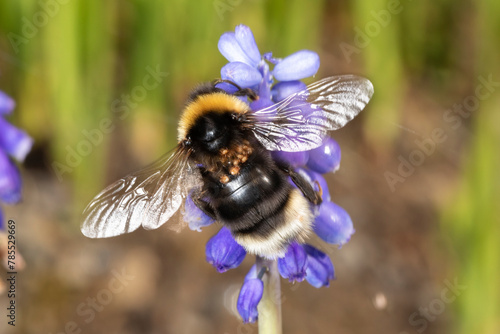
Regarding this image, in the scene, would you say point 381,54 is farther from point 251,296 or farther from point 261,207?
point 251,296

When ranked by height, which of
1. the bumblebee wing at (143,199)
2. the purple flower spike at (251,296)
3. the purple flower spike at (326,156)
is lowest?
the purple flower spike at (251,296)

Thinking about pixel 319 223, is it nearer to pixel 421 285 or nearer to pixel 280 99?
pixel 280 99

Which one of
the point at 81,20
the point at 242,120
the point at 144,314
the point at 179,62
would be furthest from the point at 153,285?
the point at 242,120

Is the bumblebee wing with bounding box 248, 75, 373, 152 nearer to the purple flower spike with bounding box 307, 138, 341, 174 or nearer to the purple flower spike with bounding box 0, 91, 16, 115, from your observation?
the purple flower spike with bounding box 307, 138, 341, 174

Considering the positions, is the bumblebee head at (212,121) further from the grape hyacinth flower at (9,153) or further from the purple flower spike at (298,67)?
the grape hyacinth flower at (9,153)

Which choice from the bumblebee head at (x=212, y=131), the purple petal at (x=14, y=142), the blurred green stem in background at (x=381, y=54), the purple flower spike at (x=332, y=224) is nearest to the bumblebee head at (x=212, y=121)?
the bumblebee head at (x=212, y=131)

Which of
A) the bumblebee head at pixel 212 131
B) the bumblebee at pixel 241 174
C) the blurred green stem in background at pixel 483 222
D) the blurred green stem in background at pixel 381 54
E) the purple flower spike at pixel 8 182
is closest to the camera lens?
the purple flower spike at pixel 8 182
